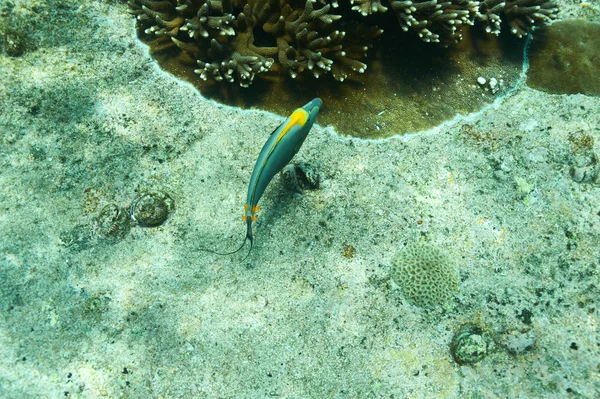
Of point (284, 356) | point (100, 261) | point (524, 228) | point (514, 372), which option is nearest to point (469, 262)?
point (524, 228)

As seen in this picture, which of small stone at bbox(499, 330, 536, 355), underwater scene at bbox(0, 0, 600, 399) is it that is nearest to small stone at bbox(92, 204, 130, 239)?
underwater scene at bbox(0, 0, 600, 399)

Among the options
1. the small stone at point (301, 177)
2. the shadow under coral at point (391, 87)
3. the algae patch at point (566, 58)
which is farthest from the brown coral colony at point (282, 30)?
the small stone at point (301, 177)

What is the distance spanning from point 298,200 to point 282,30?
212 centimetres

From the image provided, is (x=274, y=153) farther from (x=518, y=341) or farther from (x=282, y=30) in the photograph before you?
(x=518, y=341)

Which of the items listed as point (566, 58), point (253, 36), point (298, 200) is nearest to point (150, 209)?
point (298, 200)

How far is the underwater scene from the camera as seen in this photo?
340 centimetres

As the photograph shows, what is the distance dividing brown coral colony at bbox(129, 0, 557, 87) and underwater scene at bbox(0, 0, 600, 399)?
3 centimetres

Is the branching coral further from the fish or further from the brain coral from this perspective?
the brain coral

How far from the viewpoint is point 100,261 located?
3.71m

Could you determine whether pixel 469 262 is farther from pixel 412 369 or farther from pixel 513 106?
pixel 513 106

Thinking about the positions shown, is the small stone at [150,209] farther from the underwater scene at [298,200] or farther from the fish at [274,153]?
the fish at [274,153]

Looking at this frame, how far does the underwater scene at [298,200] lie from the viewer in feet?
11.1

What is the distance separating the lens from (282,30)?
448 centimetres

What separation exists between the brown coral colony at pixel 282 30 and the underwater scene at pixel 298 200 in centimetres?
3
